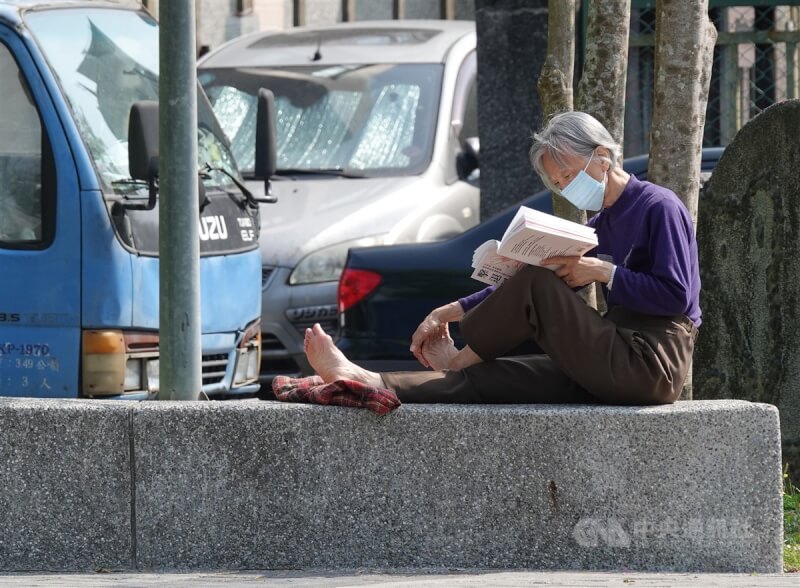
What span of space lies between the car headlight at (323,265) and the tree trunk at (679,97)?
3802 millimetres

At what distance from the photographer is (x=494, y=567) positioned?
552 centimetres

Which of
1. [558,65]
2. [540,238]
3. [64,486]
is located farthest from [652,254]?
[64,486]

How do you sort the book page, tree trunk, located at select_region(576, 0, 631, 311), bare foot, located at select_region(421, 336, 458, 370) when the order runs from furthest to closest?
1. tree trunk, located at select_region(576, 0, 631, 311)
2. bare foot, located at select_region(421, 336, 458, 370)
3. the book page

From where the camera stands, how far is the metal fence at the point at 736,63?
1118 centimetres

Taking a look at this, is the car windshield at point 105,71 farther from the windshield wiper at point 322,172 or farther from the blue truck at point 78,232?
the windshield wiper at point 322,172

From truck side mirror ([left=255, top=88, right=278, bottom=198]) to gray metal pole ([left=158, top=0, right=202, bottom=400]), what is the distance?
3.01m

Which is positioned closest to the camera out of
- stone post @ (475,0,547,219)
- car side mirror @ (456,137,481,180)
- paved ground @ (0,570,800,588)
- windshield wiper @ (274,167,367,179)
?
paved ground @ (0,570,800,588)

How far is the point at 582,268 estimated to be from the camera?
556 centimetres

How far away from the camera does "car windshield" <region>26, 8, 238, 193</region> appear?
7.94m

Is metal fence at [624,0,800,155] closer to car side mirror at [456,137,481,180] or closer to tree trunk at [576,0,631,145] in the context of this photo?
car side mirror at [456,137,481,180]

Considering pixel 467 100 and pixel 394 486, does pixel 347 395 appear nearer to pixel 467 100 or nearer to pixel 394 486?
pixel 394 486

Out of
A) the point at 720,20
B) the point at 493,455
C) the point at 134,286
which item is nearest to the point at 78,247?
the point at 134,286

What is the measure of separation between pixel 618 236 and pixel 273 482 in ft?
4.79

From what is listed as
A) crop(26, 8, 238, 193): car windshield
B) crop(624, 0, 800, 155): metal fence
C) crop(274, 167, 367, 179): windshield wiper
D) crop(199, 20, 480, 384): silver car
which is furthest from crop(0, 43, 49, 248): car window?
crop(624, 0, 800, 155): metal fence
